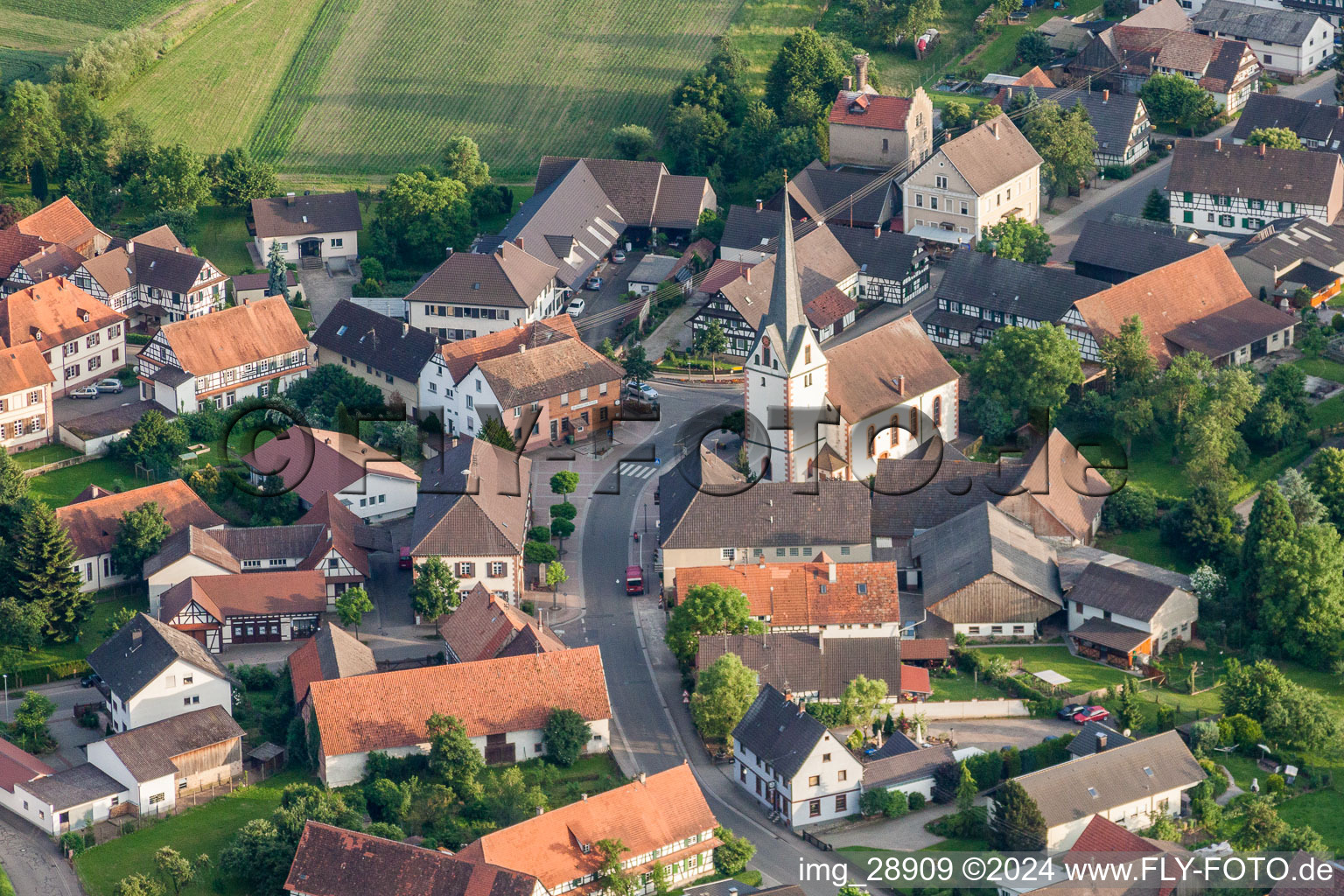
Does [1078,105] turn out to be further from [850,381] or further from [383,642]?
[383,642]

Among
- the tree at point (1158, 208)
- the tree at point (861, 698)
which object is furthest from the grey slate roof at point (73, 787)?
the tree at point (1158, 208)

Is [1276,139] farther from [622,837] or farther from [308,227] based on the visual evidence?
[622,837]

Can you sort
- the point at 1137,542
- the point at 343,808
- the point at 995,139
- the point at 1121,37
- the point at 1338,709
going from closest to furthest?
the point at 343,808
the point at 1338,709
the point at 1137,542
the point at 995,139
the point at 1121,37

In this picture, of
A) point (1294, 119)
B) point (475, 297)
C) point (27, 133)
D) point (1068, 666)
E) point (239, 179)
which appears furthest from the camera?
point (27, 133)

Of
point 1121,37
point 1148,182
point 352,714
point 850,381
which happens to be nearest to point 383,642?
point 352,714

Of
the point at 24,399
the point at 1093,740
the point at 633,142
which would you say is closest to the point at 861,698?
the point at 1093,740

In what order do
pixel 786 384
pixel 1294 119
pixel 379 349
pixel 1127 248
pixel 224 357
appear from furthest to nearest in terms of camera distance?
pixel 1294 119 → pixel 1127 248 → pixel 379 349 → pixel 224 357 → pixel 786 384

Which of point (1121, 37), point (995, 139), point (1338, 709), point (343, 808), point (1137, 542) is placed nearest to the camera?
point (343, 808)

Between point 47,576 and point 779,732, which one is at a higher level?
point 779,732
